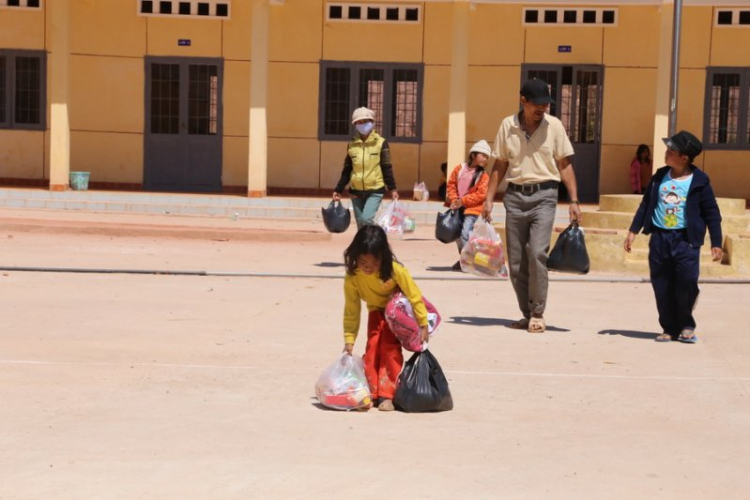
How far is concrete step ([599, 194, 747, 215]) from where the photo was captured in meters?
16.4

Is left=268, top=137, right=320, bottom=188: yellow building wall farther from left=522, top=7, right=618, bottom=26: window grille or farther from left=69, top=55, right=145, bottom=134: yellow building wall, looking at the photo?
left=522, top=7, right=618, bottom=26: window grille

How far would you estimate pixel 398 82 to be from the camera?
24.6 metres

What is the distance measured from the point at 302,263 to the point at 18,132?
11528mm

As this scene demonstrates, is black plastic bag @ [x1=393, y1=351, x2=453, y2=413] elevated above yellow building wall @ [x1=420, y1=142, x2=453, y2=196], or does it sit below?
below

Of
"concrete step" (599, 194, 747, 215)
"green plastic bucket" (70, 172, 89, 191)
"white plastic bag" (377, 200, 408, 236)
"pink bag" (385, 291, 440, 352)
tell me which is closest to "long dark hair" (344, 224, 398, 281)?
"pink bag" (385, 291, 440, 352)

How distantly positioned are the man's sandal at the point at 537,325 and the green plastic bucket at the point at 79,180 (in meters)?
14.6

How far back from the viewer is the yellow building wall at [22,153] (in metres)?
24.8

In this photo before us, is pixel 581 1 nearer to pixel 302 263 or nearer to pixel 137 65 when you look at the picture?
pixel 137 65

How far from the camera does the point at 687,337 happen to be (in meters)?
9.65

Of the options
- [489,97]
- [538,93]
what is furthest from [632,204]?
[489,97]

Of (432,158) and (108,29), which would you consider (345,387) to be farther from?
(108,29)

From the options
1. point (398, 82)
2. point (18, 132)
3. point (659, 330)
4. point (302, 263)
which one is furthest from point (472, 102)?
point (659, 330)

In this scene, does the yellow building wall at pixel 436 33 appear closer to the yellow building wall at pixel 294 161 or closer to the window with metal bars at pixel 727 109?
the yellow building wall at pixel 294 161

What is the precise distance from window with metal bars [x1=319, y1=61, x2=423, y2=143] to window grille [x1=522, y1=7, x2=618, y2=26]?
7.41ft
